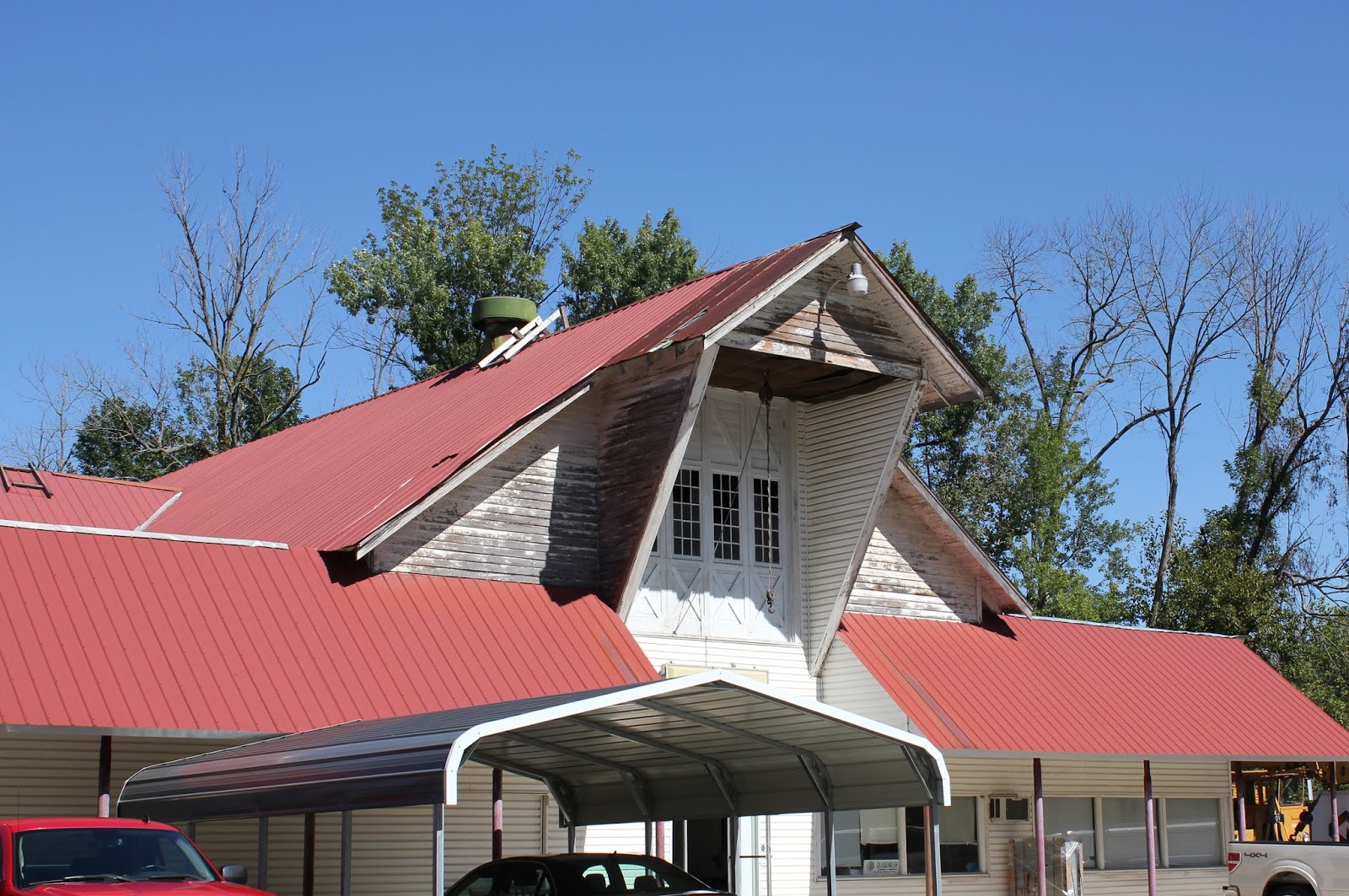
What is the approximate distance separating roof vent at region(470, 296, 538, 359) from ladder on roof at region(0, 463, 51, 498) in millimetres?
7991

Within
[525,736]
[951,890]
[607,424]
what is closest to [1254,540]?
[951,890]

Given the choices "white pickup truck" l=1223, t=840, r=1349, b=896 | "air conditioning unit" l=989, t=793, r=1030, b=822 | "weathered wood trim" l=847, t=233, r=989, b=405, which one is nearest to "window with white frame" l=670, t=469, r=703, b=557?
"weathered wood trim" l=847, t=233, r=989, b=405

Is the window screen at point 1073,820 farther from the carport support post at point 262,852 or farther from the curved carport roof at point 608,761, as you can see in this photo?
the carport support post at point 262,852

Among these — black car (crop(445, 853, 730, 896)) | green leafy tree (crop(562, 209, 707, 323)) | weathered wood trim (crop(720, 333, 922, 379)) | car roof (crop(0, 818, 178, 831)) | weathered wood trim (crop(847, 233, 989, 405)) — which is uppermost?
green leafy tree (crop(562, 209, 707, 323))

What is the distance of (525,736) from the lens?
1593 cm

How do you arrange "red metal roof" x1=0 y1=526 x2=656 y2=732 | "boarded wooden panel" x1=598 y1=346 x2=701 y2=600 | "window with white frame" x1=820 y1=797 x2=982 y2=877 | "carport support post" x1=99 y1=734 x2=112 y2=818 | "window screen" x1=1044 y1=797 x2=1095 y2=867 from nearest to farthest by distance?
"red metal roof" x1=0 y1=526 x2=656 y2=732 < "carport support post" x1=99 y1=734 x2=112 y2=818 < "boarded wooden panel" x1=598 y1=346 x2=701 y2=600 < "window with white frame" x1=820 y1=797 x2=982 y2=877 < "window screen" x1=1044 y1=797 x2=1095 y2=867

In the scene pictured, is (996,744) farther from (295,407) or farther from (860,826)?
(295,407)

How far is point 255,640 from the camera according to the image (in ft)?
55.4

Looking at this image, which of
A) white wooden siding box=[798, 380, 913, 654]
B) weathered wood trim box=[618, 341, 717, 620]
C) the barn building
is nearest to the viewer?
the barn building

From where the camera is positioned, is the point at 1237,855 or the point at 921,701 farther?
the point at 1237,855

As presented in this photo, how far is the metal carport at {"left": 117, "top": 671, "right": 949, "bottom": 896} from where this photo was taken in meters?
12.0

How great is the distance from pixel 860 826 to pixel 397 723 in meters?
10.8

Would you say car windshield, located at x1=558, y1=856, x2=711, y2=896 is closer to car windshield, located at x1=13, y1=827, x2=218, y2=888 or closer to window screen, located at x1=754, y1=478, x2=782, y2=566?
car windshield, located at x1=13, y1=827, x2=218, y2=888

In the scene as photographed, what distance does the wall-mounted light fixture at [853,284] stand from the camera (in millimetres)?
20578
